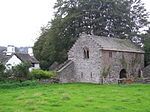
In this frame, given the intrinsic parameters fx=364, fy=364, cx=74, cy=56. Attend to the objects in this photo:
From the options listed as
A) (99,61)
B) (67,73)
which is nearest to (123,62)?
(99,61)

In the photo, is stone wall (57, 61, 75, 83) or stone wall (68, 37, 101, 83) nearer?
stone wall (68, 37, 101, 83)

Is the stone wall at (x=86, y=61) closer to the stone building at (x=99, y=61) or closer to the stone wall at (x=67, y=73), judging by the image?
the stone building at (x=99, y=61)

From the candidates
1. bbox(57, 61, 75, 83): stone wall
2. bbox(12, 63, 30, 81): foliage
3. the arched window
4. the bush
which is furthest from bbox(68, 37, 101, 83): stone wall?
bbox(12, 63, 30, 81): foliage

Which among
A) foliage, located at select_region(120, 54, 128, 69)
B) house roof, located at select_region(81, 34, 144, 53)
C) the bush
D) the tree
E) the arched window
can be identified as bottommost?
the bush

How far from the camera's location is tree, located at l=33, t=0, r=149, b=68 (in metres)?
74.3

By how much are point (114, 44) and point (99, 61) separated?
18.4 feet

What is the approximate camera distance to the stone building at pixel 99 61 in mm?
62062

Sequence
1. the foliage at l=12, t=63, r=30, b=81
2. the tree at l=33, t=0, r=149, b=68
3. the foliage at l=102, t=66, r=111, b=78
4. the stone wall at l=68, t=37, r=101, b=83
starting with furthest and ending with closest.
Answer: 1. the tree at l=33, t=0, r=149, b=68
2. the stone wall at l=68, t=37, r=101, b=83
3. the foliage at l=102, t=66, r=111, b=78
4. the foliage at l=12, t=63, r=30, b=81

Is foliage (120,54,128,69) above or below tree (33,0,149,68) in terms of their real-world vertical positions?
below

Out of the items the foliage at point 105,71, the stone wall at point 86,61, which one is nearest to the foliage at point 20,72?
the stone wall at point 86,61

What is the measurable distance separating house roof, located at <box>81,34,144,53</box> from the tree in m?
9.46

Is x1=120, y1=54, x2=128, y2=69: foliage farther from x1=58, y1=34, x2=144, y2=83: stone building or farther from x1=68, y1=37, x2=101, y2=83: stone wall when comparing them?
x1=68, y1=37, x2=101, y2=83: stone wall

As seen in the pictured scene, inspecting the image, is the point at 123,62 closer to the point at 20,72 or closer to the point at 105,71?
the point at 105,71

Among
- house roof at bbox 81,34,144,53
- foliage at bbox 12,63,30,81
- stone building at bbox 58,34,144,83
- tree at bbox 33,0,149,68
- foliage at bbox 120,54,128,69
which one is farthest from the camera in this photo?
tree at bbox 33,0,149,68
